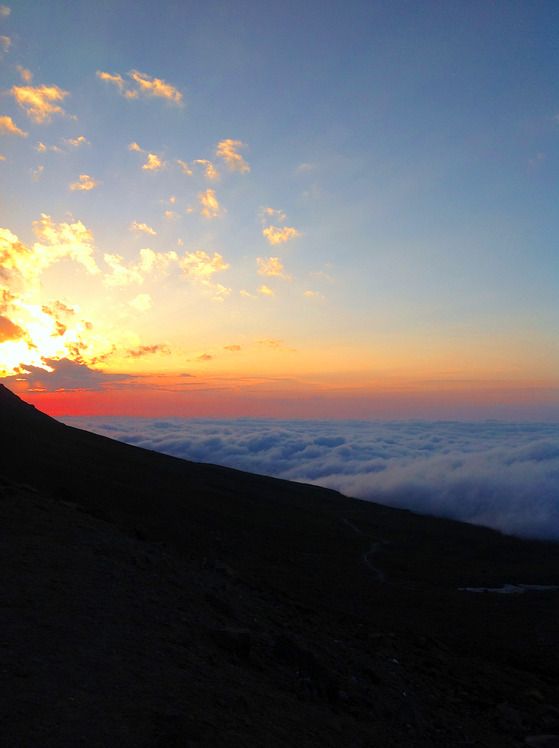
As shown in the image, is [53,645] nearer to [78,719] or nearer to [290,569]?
[78,719]

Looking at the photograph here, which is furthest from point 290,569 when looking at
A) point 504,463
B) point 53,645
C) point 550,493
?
point 504,463

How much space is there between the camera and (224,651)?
10.8m

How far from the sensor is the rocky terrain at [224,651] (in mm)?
7051

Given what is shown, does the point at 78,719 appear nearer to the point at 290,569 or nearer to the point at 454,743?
the point at 454,743

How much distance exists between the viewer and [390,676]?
580 inches

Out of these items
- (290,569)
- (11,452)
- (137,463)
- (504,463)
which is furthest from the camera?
(504,463)

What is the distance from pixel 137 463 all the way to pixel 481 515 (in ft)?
350

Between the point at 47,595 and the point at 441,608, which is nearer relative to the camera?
the point at 47,595

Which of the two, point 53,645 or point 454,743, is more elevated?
point 53,645

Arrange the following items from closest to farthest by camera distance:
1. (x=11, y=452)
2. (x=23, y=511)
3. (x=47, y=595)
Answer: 1. (x=47, y=595)
2. (x=23, y=511)
3. (x=11, y=452)

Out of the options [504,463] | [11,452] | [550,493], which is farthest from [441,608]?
[504,463]

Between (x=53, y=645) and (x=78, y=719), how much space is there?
7.38 ft

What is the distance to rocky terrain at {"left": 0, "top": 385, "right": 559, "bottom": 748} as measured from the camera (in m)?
7.05

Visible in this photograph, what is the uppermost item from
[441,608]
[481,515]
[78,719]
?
[78,719]
